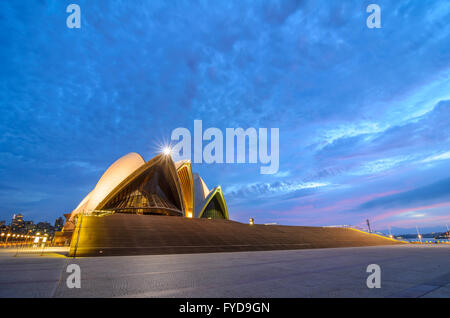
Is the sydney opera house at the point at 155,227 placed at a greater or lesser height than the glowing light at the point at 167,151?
lesser

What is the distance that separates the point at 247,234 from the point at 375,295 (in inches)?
567

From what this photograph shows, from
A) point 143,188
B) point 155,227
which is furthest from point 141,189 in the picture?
point 155,227

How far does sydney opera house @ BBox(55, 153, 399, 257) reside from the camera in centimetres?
1109

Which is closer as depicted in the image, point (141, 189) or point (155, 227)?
point (155, 227)

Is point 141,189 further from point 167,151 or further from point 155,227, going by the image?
point 155,227

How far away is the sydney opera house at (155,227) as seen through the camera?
36.4ft

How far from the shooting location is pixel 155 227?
13938mm

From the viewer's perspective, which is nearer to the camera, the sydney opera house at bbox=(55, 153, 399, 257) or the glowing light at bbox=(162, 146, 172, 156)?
the sydney opera house at bbox=(55, 153, 399, 257)

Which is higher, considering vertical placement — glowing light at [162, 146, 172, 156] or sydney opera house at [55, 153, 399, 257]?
glowing light at [162, 146, 172, 156]

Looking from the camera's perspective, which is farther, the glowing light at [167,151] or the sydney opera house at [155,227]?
the glowing light at [167,151]

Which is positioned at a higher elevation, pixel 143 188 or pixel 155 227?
pixel 143 188

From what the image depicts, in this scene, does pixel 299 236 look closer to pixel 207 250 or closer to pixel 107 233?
pixel 207 250

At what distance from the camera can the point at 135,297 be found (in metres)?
2.67
